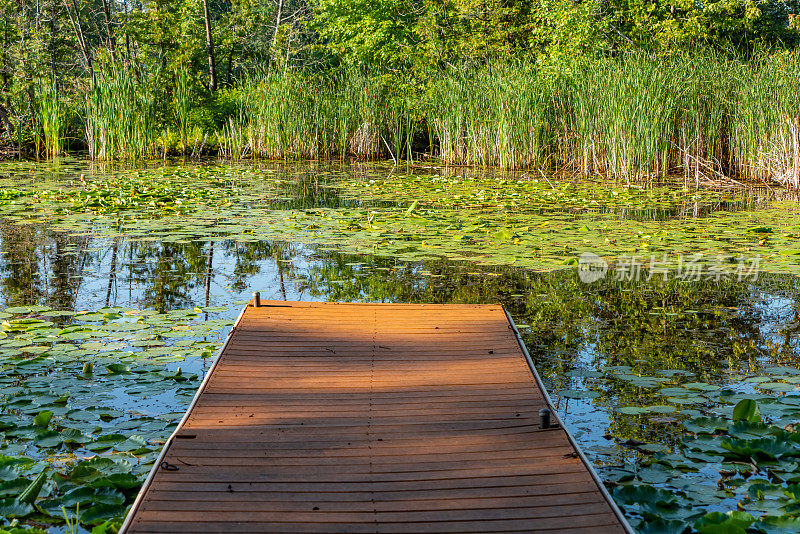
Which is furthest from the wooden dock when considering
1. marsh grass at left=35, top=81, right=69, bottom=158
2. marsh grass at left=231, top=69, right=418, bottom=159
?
marsh grass at left=35, top=81, right=69, bottom=158

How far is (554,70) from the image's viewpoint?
47.0ft

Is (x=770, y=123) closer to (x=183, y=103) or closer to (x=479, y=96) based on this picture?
(x=479, y=96)

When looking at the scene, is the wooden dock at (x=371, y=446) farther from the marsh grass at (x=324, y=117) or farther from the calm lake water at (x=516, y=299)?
the marsh grass at (x=324, y=117)

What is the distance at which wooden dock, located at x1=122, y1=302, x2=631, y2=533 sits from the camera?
2033mm

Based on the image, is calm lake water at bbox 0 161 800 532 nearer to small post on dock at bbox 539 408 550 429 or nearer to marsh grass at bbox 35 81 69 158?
small post on dock at bbox 539 408 550 429

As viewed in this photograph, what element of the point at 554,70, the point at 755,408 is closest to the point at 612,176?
the point at 554,70

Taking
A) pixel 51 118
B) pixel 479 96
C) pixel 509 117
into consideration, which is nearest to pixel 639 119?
pixel 509 117

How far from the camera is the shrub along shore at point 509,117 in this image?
35.0 ft

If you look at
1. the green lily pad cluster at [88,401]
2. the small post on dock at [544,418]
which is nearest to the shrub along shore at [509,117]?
the green lily pad cluster at [88,401]

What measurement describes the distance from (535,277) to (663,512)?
333 centimetres

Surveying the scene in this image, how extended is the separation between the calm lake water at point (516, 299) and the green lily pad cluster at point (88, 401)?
27mm

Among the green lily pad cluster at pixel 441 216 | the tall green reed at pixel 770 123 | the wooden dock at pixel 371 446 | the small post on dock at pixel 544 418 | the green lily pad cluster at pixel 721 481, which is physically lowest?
the green lily pad cluster at pixel 721 481

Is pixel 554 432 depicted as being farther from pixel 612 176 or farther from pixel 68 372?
pixel 612 176

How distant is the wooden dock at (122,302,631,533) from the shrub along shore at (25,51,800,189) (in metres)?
8.09
